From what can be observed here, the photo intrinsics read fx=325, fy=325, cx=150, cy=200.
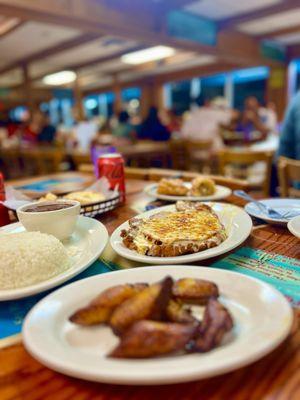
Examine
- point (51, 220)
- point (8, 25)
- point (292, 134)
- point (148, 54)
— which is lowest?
point (51, 220)

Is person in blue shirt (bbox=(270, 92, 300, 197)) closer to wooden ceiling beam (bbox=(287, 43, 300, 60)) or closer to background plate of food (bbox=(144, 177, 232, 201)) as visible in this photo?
background plate of food (bbox=(144, 177, 232, 201))

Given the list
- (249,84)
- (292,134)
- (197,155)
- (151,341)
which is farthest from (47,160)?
(249,84)

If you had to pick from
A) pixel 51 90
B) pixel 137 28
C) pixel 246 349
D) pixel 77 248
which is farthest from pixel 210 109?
pixel 51 90

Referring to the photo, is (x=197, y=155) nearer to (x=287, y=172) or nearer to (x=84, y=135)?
(x=84, y=135)

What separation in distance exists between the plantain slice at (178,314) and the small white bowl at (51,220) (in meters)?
0.52

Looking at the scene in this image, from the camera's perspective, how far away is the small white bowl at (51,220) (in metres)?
0.94

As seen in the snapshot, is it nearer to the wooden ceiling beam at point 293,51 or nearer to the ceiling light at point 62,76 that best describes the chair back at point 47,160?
the ceiling light at point 62,76

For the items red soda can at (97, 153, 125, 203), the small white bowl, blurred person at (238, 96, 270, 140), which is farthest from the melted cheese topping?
blurred person at (238, 96, 270, 140)

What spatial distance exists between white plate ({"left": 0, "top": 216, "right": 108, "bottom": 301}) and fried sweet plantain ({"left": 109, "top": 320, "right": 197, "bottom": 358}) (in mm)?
274

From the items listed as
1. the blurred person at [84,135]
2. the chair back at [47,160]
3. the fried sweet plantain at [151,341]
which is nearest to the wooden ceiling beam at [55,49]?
the blurred person at [84,135]

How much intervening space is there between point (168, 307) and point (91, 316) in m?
0.13

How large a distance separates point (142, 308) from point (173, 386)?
118 mm

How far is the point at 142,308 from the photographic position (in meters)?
0.52

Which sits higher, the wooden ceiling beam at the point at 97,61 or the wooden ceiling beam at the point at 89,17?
the wooden ceiling beam at the point at 97,61
